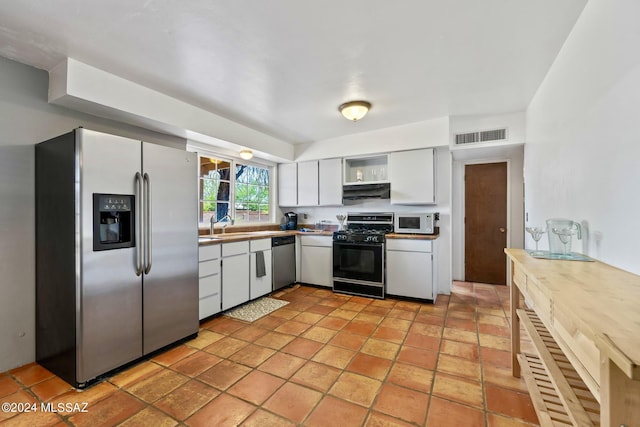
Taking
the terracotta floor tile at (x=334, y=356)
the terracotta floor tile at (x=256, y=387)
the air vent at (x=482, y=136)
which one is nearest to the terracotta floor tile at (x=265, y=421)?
the terracotta floor tile at (x=256, y=387)

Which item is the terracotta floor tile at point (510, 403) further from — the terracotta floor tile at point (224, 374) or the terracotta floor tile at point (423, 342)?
the terracotta floor tile at point (224, 374)

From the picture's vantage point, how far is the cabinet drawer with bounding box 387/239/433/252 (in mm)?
3596

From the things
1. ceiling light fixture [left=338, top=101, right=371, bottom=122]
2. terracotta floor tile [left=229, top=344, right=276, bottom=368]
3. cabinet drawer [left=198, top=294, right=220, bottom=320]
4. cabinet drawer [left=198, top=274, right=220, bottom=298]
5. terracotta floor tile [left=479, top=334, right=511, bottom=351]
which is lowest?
terracotta floor tile [left=229, top=344, right=276, bottom=368]

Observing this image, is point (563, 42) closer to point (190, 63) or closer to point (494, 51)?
point (494, 51)

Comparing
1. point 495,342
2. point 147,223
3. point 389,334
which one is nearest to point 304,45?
point 147,223

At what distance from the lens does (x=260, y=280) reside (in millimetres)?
3777

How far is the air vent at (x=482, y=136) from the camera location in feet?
11.4

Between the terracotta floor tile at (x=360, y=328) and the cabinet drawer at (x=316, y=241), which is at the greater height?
the cabinet drawer at (x=316, y=241)

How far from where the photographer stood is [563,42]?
2.02 m

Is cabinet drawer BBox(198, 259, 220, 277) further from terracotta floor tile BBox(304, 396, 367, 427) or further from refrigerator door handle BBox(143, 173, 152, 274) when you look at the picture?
terracotta floor tile BBox(304, 396, 367, 427)

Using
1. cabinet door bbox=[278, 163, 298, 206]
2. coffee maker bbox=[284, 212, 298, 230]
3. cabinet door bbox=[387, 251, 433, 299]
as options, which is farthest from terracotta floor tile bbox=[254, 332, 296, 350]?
cabinet door bbox=[278, 163, 298, 206]

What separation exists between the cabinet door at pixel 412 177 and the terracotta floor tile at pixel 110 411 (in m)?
3.51

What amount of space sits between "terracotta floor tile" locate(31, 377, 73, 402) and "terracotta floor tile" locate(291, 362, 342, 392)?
1.57m

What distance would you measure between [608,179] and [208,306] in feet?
11.0
